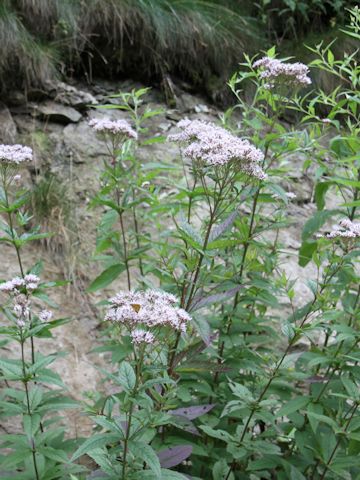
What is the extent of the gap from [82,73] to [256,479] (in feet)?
12.1

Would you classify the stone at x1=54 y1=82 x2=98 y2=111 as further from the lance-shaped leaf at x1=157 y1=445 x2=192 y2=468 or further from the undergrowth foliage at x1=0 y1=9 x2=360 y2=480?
the lance-shaped leaf at x1=157 y1=445 x2=192 y2=468

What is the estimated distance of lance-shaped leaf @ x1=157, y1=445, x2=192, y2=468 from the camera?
1.44 meters

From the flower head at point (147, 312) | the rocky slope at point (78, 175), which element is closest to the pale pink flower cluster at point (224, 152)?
the flower head at point (147, 312)

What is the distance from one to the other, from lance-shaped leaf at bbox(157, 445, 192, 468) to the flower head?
0.37 metres

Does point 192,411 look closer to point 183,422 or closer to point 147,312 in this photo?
point 183,422

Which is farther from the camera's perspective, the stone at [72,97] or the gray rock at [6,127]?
the stone at [72,97]

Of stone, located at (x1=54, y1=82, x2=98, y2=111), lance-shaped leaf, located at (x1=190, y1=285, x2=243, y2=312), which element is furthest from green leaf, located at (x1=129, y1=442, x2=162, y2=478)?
stone, located at (x1=54, y1=82, x2=98, y2=111)

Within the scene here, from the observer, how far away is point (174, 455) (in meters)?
1.47

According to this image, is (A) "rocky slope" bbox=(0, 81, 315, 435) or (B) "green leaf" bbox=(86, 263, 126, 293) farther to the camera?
(A) "rocky slope" bbox=(0, 81, 315, 435)

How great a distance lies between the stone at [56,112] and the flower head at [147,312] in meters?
3.22

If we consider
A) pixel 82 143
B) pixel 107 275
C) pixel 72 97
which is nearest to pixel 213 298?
pixel 107 275

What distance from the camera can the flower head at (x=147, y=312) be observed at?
1250 mm

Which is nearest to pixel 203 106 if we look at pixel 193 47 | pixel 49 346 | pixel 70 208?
pixel 193 47

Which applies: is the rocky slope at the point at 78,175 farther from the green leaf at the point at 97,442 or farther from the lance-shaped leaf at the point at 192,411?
the green leaf at the point at 97,442
